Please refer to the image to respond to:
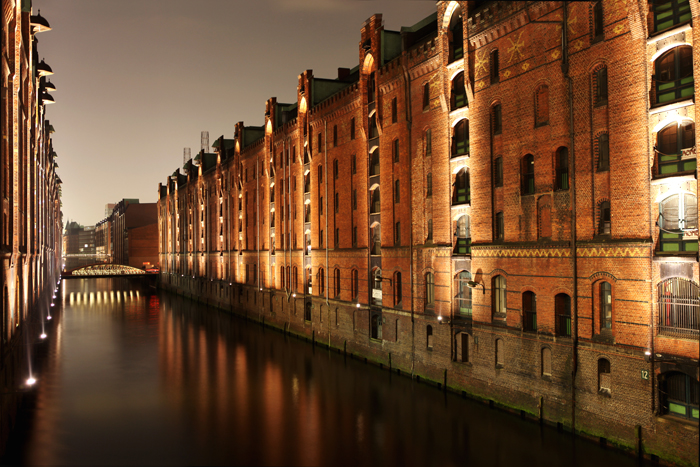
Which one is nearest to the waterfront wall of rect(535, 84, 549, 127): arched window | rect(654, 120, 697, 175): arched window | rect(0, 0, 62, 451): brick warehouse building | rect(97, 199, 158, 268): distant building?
rect(654, 120, 697, 175): arched window

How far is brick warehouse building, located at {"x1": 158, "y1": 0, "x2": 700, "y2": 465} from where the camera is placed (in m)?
16.8

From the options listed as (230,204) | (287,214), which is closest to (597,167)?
(287,214)

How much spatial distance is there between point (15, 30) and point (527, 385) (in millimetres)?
23443

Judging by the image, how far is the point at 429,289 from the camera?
27.7 metres

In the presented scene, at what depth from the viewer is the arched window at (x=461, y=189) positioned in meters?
25.2

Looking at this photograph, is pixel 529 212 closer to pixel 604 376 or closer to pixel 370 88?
pixel 604 376

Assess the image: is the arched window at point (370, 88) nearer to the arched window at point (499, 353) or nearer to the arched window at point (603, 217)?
the arched window at point (499, 353)

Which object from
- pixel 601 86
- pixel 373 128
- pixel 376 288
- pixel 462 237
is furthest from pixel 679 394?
pixel 373 128

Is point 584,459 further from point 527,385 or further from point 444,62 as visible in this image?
point 444,62

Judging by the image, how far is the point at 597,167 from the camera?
738 inches

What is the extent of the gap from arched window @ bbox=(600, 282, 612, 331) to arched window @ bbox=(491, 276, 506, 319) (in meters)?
4.56

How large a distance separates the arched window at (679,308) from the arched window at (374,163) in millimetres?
17888

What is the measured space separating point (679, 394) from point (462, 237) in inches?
431

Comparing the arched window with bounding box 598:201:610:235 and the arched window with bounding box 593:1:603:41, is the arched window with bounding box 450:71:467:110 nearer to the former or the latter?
the arched window with bounding box 593:1:603:41
